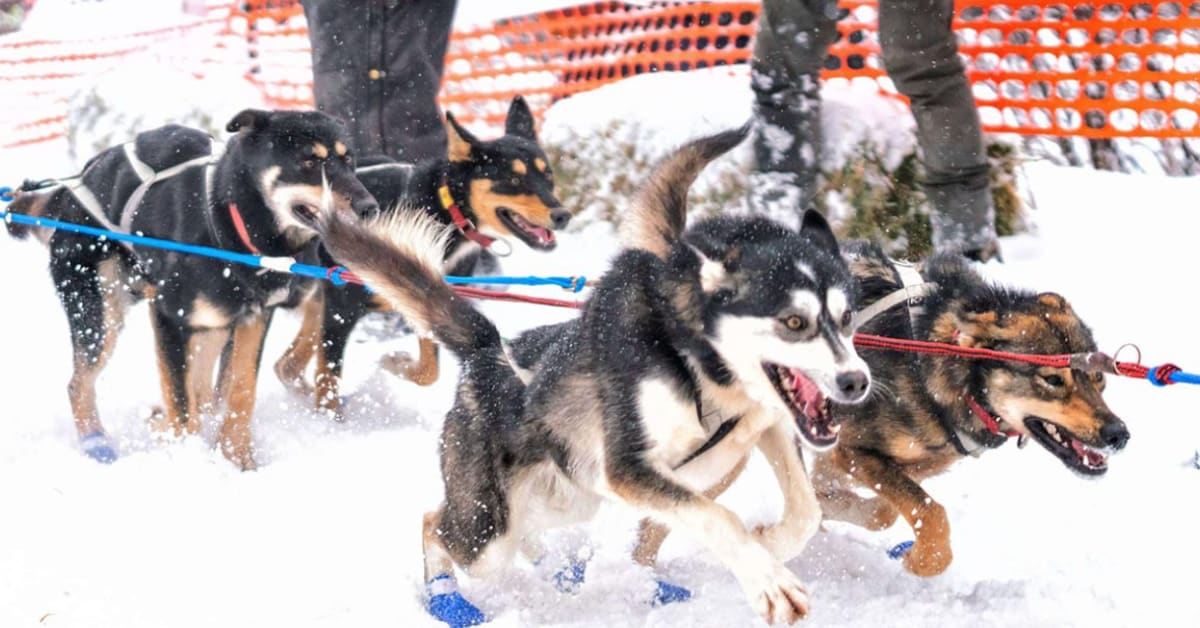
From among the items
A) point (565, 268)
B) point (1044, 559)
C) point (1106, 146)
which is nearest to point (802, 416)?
point (1044, 559)

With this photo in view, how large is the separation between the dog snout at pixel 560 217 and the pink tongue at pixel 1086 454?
8.18ft

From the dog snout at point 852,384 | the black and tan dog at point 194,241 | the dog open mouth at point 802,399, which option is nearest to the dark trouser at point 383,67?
the black and tan dog at point 194,241

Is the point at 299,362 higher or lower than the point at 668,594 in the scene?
lower

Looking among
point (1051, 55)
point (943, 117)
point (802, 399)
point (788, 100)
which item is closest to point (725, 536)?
point (802, 399)

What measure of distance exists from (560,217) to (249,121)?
1298 mm

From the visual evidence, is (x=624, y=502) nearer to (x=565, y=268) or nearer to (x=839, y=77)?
(x=565, y=268)

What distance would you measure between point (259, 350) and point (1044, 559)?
2875 mm

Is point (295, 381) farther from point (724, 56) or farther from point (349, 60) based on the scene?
point (724, 56)

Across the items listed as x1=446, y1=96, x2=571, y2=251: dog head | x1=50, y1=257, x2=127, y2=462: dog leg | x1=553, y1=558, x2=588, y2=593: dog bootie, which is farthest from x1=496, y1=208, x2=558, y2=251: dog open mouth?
x1=553, y1=558, x2=588, y2=593: dog bootie

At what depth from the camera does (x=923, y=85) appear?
215 inches

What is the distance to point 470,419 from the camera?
11.1 feet

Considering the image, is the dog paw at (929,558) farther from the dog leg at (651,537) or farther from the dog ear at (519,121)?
the dog ear at (519,121)

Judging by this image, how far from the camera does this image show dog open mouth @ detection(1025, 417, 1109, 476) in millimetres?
3252

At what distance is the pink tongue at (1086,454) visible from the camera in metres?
3.28
